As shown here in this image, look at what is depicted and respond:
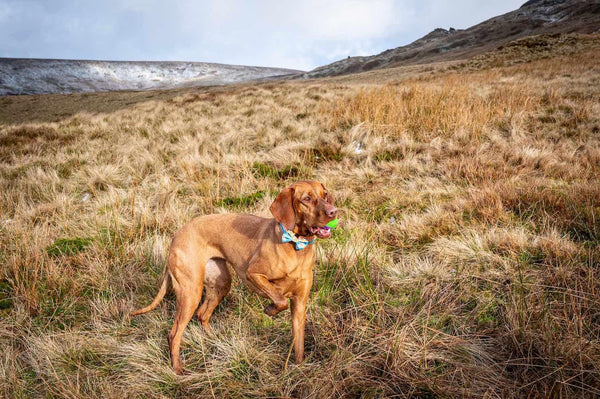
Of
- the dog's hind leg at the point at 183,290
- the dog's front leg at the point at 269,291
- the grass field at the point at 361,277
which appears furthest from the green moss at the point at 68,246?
the dog's front leg at the point at 269,291

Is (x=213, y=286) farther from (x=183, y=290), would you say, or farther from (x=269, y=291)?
(x=269, y=291)

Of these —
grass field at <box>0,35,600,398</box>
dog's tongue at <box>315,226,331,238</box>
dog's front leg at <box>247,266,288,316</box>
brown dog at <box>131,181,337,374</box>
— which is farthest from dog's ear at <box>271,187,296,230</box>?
grass field at <box>0,35,600,398</box>

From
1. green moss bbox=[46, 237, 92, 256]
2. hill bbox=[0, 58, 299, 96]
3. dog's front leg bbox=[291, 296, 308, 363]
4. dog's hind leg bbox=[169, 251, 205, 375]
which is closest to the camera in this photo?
dog's front leg bbox=[291, 296, 308, 363]

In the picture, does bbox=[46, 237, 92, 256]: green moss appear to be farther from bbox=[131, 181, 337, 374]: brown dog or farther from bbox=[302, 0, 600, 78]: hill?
bbox=[302, 0, 600, 78]: hill

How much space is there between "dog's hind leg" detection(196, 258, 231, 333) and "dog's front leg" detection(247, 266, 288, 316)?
509mm

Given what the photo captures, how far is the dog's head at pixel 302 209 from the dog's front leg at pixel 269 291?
0.39 metres

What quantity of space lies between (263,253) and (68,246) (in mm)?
2823

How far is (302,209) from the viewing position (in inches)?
75.0

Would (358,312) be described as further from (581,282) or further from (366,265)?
(581,282)

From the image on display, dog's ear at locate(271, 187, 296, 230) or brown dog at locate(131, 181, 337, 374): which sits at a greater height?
dog's ear at locate(271, 187, 296, 230)

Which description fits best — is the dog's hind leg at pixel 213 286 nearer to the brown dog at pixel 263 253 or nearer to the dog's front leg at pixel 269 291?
the brown dog at pixel 263 253

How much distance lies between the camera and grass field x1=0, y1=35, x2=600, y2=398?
1.76 meters

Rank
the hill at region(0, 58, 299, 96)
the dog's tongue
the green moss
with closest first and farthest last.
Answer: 1. the dog's tongue
2. the green moss
3. the hill at region(0, 58, 299, 96)

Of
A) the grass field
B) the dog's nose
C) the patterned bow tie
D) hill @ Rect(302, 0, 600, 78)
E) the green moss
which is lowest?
the grass field
